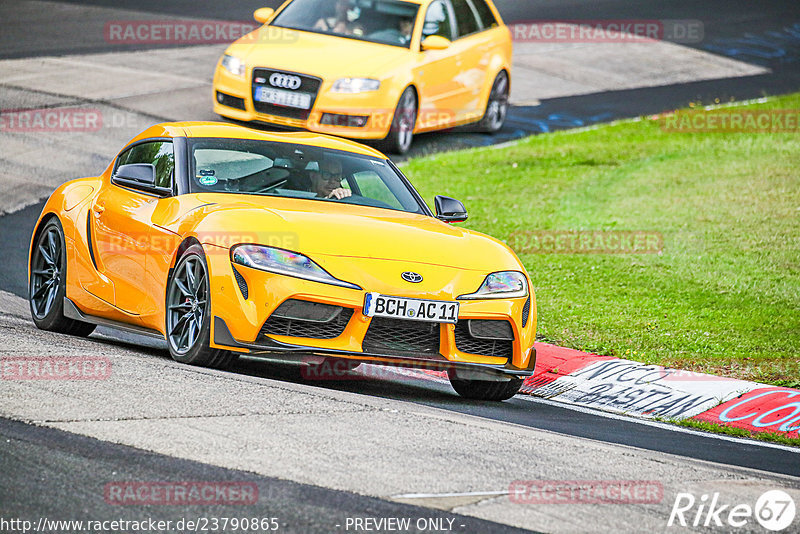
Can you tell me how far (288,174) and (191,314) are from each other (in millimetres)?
1423

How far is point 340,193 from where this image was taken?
859 centimetres

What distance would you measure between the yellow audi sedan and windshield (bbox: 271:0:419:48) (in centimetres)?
1

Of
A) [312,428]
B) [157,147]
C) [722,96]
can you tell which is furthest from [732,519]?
[722,96]

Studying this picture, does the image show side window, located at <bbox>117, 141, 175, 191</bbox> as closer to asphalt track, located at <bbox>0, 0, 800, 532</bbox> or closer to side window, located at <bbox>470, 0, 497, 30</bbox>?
asphalt track, located at <bbox>0, 0, 800, 532</bbox>

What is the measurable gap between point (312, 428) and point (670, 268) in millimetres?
6953

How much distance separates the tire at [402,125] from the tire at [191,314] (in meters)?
8.26

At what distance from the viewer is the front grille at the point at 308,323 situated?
712 centimetres

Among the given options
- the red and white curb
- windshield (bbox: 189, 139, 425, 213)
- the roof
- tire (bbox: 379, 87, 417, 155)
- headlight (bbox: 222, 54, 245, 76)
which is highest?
the roof

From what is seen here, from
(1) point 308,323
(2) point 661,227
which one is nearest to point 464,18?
(2) point 661,227

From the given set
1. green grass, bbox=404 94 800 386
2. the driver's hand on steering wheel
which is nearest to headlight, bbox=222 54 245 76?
green grass, bbox=404 94 800 386

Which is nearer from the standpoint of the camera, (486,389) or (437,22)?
(486,389)

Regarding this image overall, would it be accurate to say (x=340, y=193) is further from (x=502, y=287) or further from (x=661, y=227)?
(x=661, y=227)

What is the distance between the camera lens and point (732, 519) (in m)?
5.26

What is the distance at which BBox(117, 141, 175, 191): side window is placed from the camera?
27.7ft
